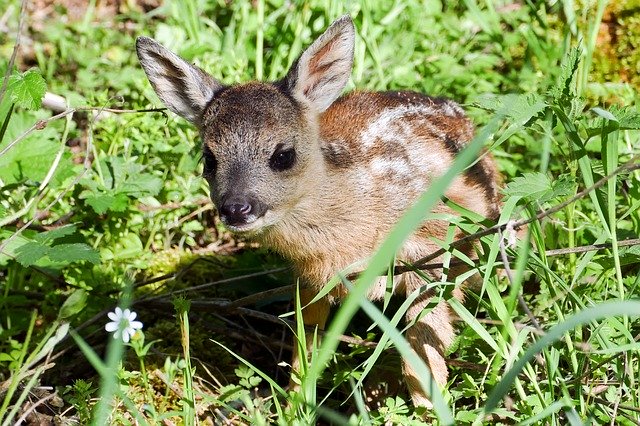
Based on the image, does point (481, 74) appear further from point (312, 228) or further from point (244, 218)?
point (244, 218)

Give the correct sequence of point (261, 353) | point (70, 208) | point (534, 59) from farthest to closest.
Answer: point (534, 59), point (70, 208), point (261, 353)

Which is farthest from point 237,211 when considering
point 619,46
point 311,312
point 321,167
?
point 619,46

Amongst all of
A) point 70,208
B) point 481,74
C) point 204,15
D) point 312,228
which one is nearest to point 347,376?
point 312,228

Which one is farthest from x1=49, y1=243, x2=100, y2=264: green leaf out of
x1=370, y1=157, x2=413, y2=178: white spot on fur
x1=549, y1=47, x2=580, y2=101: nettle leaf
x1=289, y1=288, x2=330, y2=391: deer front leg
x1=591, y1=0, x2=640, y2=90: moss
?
x1=591, y1=0, x2=640, y2=90: moss

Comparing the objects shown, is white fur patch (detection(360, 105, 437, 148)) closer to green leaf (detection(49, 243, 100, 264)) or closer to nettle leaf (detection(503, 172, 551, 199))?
nettle leaf (detection(503, 172, 551, 199))

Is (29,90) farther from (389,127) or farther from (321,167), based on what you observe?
(389,127)

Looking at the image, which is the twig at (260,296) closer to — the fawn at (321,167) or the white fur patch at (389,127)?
the fawn at (321,167)
